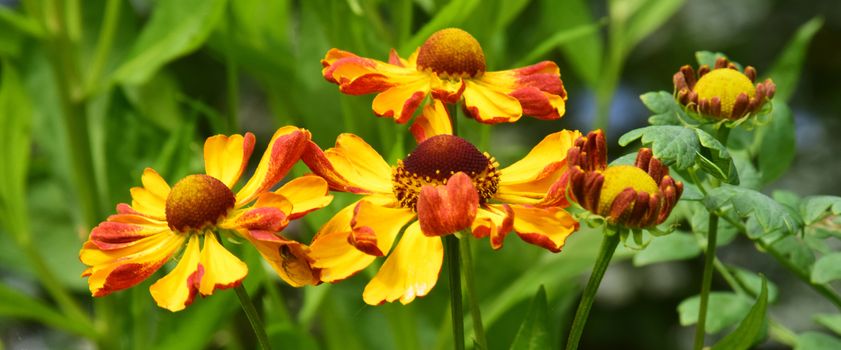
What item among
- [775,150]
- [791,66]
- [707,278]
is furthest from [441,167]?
[791,66]

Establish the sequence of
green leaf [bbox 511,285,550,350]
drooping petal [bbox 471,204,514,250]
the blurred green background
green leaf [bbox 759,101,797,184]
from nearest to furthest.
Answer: drooping petal [bbox 471,204,514,250] < green leaf [bbox 511,285,550,350] < green leaf [bbox 759,101,797,184] < the blurred green background

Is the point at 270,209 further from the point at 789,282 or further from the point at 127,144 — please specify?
the point at 789,282

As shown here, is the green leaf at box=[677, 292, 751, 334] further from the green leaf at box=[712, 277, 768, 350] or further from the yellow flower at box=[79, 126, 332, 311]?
the yellow flower at box=[79, 126, 332, 311]

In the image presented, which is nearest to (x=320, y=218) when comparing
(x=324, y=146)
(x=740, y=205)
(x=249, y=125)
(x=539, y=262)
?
(x=324, y=146)

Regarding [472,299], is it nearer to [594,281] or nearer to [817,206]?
[594,281]

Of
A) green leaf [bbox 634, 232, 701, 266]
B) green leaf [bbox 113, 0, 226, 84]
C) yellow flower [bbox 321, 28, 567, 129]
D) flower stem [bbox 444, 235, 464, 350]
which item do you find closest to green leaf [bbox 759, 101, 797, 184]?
green leaf [bbox 634, 232, 701, 266]

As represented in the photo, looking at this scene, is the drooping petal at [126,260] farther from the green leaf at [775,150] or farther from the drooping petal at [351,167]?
the green leaf at [775,150]

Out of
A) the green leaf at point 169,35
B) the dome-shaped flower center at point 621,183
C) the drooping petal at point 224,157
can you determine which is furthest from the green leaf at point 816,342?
the green leaf at point 169,35
